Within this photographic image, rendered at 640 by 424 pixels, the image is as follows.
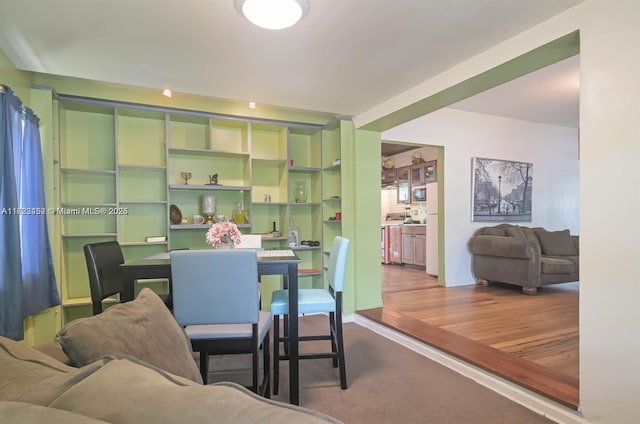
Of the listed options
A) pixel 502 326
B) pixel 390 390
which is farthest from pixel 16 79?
pixel 502 326

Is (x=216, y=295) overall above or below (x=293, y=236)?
below

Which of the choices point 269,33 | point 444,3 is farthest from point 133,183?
point 444,3

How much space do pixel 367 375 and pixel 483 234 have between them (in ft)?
11.8

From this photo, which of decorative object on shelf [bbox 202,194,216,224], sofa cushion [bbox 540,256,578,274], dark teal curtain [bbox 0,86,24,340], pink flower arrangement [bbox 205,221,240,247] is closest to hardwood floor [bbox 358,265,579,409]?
sofa cushion [bbox 540,256,578,274]

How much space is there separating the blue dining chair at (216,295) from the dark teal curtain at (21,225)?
125 cm

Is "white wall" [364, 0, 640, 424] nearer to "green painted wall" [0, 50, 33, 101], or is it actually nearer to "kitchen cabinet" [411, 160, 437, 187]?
"green painted wall" [0, 50, 33, 101]

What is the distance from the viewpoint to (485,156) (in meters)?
5.20

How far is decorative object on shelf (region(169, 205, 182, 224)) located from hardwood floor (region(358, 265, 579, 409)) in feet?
7.19

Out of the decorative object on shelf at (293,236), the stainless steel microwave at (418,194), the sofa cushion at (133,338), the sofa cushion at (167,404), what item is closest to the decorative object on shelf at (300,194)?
the decorative object on shelf at (293,236)

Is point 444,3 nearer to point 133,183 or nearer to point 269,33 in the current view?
point 269,33

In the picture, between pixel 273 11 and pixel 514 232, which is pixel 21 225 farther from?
pixel 514 232

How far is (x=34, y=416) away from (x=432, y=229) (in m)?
5.79

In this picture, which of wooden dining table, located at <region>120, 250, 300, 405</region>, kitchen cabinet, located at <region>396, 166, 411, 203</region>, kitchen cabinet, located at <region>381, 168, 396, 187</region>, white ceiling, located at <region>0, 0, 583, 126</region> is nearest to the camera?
white ceiling, located at <region>0, 0, 583, 126</region>

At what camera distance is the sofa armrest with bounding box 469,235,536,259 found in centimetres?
442
